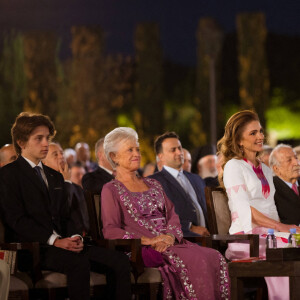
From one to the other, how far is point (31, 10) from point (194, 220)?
611 inches

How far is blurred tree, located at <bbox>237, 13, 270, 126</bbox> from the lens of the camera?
19656 millimetres

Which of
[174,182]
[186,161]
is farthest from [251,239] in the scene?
[186,161]

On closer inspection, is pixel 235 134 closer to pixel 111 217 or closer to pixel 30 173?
pixel 111 217

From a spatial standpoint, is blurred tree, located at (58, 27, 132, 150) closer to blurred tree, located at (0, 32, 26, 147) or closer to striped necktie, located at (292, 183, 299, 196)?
blurred tree, located at (0, 32, 26, 147)

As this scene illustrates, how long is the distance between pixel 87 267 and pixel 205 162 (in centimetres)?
405

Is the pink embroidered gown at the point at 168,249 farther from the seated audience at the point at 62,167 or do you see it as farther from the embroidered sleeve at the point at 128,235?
the seated audience at the point at 62,167

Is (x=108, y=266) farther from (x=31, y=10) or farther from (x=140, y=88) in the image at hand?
(x=31, y=10)

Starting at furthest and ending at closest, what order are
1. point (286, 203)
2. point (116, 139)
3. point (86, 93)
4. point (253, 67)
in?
point (86, 93) < point (253, 67) < point (286, 203) < point (116, 139)

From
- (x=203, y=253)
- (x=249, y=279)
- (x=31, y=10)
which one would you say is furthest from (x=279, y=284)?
(x=31, y=10)

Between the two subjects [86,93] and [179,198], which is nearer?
[179,198]

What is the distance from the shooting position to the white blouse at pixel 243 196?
6.12 meters

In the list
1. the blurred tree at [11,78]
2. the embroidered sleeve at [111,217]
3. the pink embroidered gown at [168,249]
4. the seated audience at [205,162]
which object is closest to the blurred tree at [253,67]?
the blurred tree at [11,78]

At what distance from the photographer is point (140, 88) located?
20.7 metres

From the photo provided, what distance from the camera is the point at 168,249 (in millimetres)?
5758
